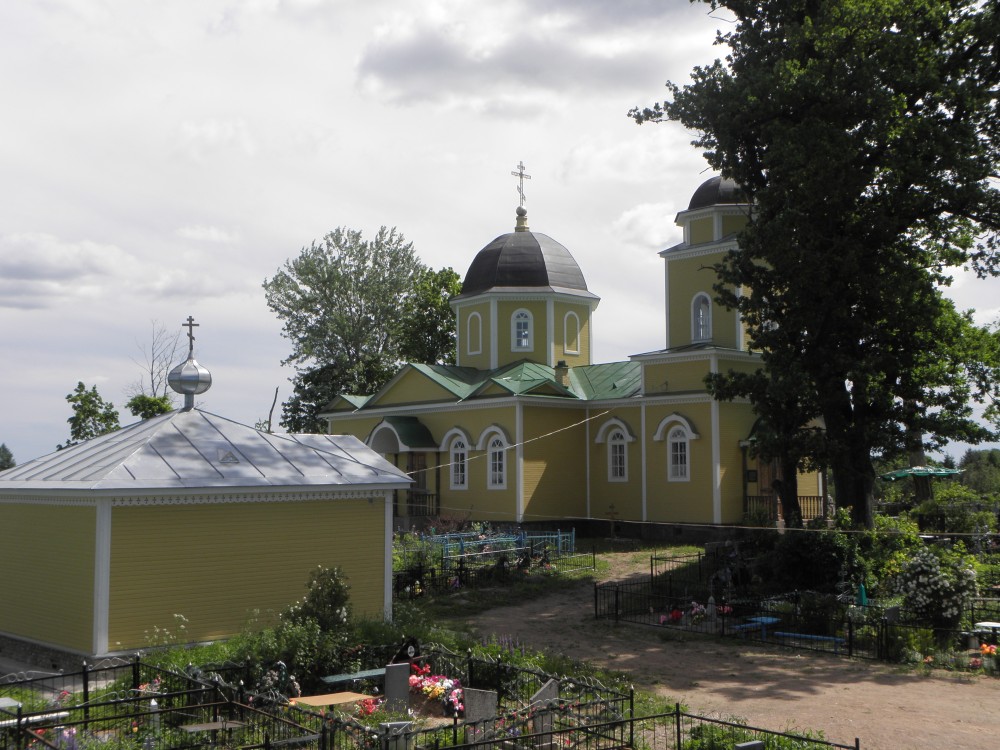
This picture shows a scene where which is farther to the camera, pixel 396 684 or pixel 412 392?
pixel 412 392

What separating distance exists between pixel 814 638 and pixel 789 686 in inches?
117

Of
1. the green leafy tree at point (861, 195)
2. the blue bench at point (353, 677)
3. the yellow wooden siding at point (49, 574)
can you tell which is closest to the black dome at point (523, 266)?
the green leafy tree at point (861, 195)

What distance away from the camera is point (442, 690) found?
12062 millimetres

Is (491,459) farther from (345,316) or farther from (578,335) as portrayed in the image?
(345,316)

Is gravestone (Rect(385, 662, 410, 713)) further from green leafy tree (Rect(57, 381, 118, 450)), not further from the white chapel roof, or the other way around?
green leafy tree (Rect(57, 381, 118, 450))

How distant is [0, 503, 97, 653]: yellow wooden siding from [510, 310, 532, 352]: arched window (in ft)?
68.2

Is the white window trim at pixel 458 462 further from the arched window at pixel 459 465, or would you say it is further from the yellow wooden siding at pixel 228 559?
the yellow wooden siding at pixel 228 559

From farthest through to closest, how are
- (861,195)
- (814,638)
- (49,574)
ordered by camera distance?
(861,195) → (814,638) → (49,574)

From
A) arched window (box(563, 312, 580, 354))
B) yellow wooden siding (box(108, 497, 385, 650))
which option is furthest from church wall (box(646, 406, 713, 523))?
yellow wooden siding (box(108, 497, 385, 650))

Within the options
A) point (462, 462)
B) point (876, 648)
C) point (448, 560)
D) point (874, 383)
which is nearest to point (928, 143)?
point (874, 383)

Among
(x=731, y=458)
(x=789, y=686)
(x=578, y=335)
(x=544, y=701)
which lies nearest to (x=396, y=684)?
(x=544, y=701)

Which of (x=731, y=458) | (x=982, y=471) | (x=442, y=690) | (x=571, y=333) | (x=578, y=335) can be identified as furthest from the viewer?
(x=982, y=471)

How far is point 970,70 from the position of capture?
19672 mm

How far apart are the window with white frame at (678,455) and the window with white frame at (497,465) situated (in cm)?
505
